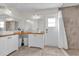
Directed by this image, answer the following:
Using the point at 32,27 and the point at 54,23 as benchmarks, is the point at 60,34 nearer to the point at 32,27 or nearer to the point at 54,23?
the point at 54,23

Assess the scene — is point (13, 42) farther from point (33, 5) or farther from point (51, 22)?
point (33, 5)

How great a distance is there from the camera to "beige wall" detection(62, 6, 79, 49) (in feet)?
8.05

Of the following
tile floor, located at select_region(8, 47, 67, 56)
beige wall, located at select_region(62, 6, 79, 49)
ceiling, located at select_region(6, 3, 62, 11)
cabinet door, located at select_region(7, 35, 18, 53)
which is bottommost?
tile floor, located at select_region(8, 47, 67, 56)

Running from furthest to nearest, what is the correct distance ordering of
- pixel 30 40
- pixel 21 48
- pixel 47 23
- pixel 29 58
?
pixel 30 40 < pixel 47 23 < pixel 21 48 < pixel 29 58

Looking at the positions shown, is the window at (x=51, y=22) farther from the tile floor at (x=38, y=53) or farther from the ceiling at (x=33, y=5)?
the tile floor at (x=38, y=53)

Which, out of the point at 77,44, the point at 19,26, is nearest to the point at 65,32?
the point at 77,44

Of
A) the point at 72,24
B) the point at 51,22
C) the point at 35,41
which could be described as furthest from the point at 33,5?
the point at 35,41

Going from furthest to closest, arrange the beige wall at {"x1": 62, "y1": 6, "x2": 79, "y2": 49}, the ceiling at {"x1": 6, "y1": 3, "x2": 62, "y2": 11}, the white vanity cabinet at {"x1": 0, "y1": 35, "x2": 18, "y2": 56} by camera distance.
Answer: the beige wall at {"x1": 62, "y1": 6, "x2": 79, "y2": 49}
the white vanity cabinet at {"x1": 0, "y1": 35, "x2": 18, "y2": 56}
the ceiling at {"x1": 6, "y1": 3, "x2": 62, "y2": 11}

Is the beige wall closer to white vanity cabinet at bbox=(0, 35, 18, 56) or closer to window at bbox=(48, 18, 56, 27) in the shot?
window at bbox=(48, 18, 56, 27)

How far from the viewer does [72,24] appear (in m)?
2.49

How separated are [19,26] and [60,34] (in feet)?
3.41

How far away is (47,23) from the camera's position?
2.39 m

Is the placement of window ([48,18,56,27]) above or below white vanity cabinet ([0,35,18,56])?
above

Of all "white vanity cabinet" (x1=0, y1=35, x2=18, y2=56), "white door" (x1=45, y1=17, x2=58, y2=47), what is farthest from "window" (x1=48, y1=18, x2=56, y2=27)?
"white vanity cabinet" (x1=0, y1=35, x2=18, y2=56)
